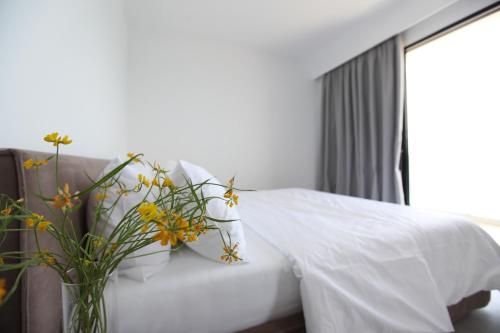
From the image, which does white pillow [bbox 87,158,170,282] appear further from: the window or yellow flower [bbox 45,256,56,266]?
the window

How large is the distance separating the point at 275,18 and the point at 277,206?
2.16 meters

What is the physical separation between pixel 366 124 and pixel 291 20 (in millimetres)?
1547

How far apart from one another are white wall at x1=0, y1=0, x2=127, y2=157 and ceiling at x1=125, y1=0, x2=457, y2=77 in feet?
2.77

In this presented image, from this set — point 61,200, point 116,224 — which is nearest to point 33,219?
point 61,200

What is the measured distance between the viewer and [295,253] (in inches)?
35.9

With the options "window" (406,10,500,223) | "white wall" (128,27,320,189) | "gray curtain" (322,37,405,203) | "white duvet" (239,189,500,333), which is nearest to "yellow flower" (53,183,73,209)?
"white duvet" (239,189,500,333)

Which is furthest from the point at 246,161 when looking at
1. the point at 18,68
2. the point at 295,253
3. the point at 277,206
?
the point at 18,68

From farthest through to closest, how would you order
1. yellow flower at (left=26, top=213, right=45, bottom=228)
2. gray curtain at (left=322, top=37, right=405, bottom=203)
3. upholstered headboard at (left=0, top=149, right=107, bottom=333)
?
1. gray curtain at (left=322, top=37, right=405, bottom=203)
2. upholstered headboard at (left=0, top=149, right=107, bottom=333)
3. yellow flower at (left=26, top=213, right=45, bottom=228)

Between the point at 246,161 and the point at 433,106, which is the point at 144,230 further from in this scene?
the point at 433,106

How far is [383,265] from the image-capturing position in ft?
3.08

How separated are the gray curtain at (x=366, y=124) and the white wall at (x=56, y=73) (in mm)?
2735

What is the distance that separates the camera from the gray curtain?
2494 millimetres

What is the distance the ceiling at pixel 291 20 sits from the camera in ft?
7.52

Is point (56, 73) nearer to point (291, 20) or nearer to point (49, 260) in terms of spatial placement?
point (49, 260)
